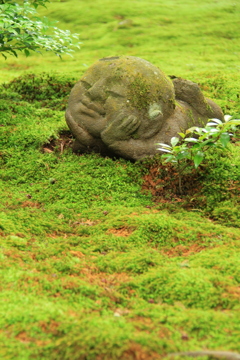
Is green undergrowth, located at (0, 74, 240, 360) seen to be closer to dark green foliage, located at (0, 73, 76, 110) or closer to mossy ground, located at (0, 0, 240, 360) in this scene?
mossy ground, located at (0, 0, 240, 360)

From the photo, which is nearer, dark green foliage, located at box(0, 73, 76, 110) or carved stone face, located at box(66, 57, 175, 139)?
carved stone face, located at box(66, 57, 175, 139)

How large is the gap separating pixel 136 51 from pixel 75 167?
9438 millimetres

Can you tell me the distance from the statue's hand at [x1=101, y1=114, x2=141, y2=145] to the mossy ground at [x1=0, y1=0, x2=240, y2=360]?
445 mm

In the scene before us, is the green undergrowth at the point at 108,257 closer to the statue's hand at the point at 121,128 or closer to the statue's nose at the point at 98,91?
the statue's hand at the point at 121,128

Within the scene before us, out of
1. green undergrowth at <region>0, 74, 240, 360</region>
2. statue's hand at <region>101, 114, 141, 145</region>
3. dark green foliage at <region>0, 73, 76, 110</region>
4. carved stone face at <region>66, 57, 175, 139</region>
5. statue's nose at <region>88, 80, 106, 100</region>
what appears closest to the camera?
green undergrowth at <region>0, 74, 240, 360</region>

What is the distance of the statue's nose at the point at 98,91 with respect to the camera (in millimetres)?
5891

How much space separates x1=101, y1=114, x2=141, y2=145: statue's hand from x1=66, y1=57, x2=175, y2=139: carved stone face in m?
0.07

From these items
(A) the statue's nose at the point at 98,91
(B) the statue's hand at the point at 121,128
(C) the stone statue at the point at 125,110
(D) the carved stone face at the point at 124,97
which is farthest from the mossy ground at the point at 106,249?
(A) the statue's nose at the point at 98,91

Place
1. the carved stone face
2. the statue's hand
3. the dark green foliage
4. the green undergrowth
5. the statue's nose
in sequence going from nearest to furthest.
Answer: the green undergrowth
the statue's hand
the carved stone face
the statue's nose
the dark green foliage

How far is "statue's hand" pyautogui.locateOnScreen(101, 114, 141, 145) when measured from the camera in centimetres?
564

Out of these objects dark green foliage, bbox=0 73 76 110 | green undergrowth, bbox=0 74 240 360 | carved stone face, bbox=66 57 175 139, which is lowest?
green undergrowth, bbox=0 74 240 360

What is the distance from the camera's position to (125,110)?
5.69m

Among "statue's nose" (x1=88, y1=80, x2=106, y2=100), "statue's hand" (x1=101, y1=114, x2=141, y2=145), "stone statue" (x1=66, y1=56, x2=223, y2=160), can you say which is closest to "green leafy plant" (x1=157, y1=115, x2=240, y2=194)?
"stone statue" (x1=66, y1=56, x2=223, y2=160)

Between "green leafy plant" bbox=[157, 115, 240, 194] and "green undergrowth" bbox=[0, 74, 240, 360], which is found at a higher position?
"green leafy plant" bbox=[157, 115, 240, 194]
